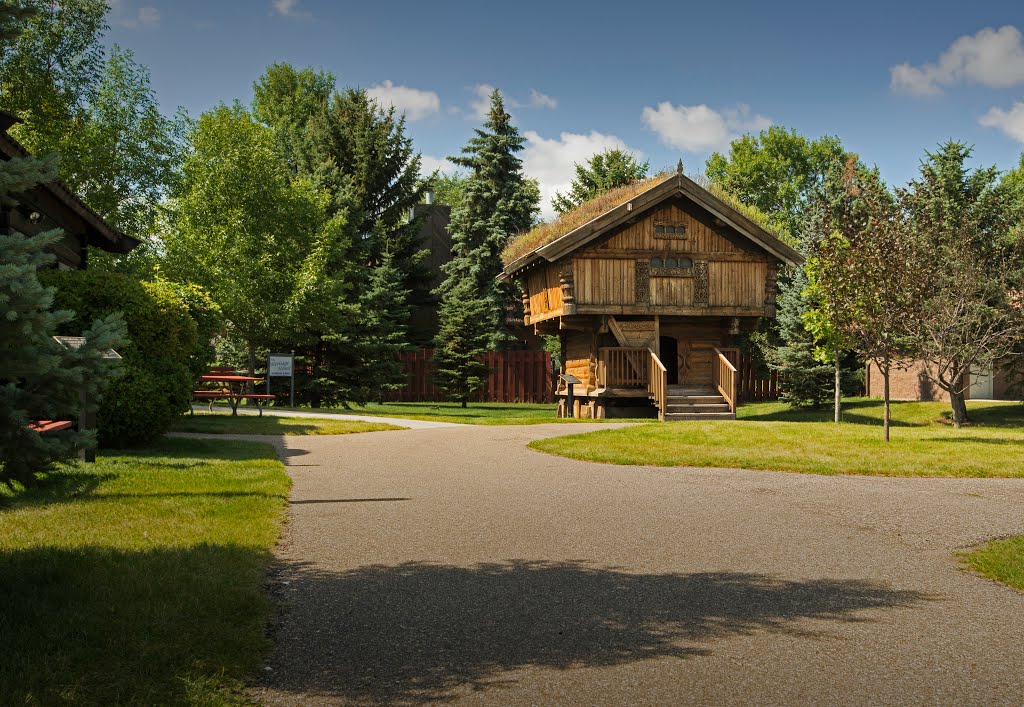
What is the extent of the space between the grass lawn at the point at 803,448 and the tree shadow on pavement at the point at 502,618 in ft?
24.9

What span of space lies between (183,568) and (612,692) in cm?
347

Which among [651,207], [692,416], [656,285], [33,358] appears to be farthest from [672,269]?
[33,358]

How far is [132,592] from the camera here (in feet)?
18.2

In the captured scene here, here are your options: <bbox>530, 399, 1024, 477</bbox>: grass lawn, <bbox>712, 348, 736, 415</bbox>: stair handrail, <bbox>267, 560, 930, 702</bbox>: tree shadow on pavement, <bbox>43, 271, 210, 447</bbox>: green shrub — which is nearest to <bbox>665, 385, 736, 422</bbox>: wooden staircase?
<bbox>712, 348, 736, 415</bbox>: stair handrail

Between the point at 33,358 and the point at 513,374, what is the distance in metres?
35.3

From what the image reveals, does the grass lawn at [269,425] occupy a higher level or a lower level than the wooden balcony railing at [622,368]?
lower

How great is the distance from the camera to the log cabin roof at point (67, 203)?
14062mm

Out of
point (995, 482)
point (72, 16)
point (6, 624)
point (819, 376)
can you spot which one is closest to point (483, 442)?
point (995, 482)

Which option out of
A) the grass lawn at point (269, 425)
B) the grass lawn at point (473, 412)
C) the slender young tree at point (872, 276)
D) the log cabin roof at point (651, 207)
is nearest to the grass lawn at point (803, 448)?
the slender young tree at point (872, 276)

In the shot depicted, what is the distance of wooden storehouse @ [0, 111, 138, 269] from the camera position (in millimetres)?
→ 16078

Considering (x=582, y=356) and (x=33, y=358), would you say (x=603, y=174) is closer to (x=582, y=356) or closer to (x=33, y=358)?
(x=582, y=356)

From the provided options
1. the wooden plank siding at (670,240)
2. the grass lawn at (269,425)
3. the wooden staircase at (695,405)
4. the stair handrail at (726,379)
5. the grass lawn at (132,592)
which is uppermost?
the wooden plank siding at (670,240)

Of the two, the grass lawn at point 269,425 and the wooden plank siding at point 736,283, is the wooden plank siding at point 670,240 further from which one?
the grass lawn at point 269,425

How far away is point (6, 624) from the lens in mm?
4836
